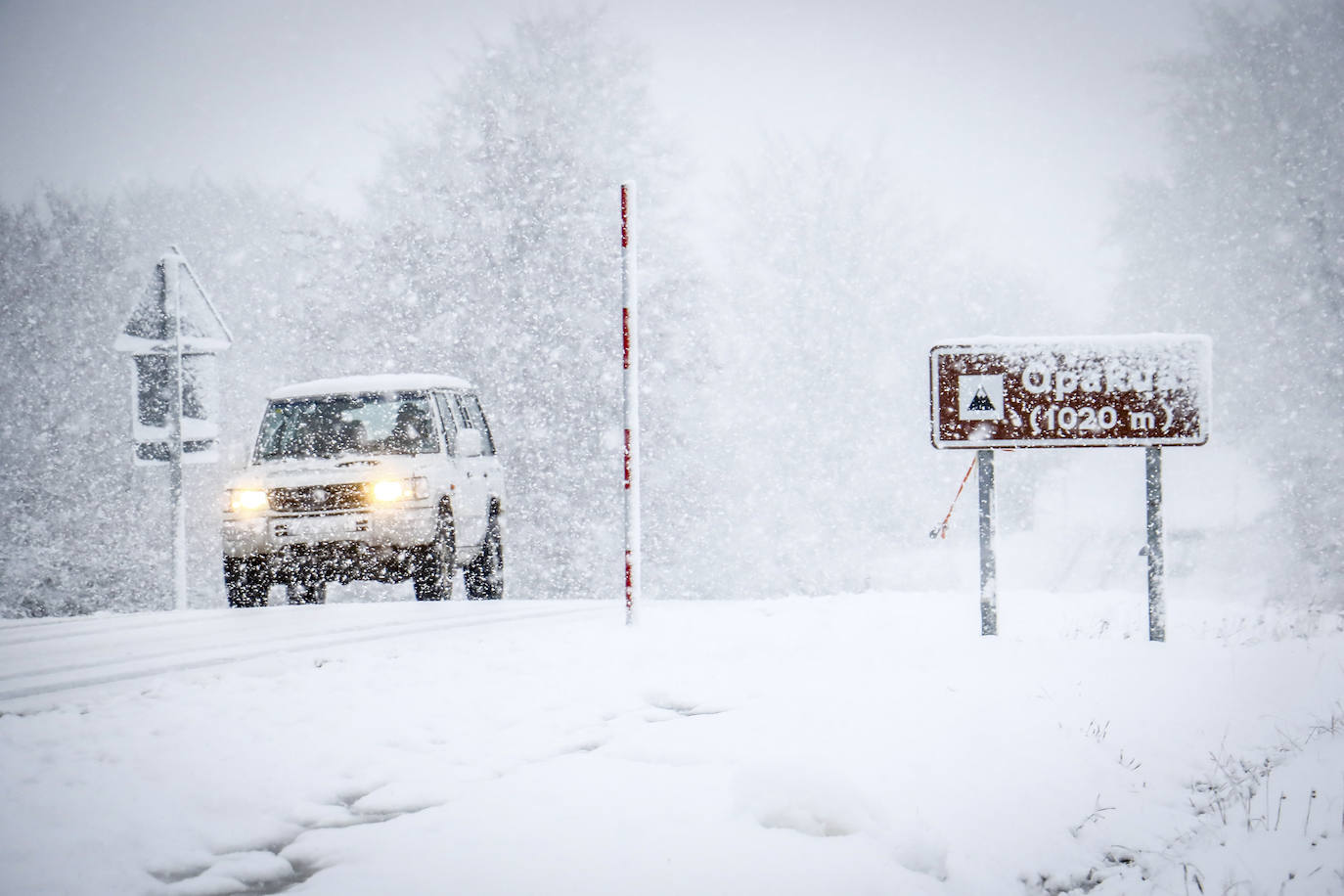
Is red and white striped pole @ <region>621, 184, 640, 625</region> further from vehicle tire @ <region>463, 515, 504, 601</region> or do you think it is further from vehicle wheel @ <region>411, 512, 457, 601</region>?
vehicle tire @ <region>463, 515, 504, 601</region>

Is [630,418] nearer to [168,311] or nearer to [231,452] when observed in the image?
[168,311]

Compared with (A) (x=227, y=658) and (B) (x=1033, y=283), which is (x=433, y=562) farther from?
(B) (x=1033, y=283)

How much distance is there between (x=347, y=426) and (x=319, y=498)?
1.08m

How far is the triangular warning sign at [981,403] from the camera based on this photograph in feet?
22.5

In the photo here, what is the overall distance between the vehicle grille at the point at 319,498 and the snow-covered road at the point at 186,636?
0.96 m

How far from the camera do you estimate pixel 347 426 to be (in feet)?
31.1

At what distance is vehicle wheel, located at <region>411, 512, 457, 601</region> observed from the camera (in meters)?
8.91

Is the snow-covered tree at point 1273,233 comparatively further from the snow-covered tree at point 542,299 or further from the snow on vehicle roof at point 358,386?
the snow on vehicle roof at point 358,386

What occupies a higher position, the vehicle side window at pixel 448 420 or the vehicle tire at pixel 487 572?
the vehicle side window at pixel 448 420

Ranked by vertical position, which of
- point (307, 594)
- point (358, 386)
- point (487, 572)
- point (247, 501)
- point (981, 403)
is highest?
point (358, 386)

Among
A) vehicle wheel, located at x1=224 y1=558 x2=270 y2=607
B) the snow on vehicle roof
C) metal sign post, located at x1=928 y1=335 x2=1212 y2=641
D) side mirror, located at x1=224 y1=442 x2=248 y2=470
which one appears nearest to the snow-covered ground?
metal sign post, located at x1=928 y1=335 x2=1212 y2=641

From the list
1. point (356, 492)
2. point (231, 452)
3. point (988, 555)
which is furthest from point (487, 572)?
point (231, 452)

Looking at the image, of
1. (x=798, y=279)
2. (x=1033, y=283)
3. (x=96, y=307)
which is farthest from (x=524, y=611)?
(x=1033, y=283)

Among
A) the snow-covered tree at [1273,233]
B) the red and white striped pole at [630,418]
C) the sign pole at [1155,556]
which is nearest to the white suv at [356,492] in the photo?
the red and white striped pole at [630,418]
